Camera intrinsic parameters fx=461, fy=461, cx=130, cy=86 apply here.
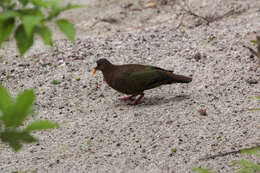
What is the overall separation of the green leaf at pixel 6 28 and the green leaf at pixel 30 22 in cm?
9

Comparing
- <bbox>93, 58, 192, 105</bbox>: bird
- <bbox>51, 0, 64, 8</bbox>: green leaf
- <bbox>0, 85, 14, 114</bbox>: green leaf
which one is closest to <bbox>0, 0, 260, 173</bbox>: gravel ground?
<bbox>93, 58, 192, 105</bbox>: bird

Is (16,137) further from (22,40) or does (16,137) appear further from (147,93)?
(147,93)

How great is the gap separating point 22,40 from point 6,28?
0.07 metres

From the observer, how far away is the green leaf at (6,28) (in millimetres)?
1592

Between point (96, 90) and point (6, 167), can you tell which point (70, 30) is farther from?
point (96, 90)

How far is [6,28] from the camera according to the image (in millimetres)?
1605

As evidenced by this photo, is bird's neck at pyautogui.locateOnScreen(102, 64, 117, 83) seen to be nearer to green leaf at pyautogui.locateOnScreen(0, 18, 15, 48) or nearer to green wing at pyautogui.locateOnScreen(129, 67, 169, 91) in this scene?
green wing at pyautogui.locateOnScreen(129, 67, 169, 91)

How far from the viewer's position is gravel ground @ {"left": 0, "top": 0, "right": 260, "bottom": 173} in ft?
12.6

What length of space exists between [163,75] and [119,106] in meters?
0.58

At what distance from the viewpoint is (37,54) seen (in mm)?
6418

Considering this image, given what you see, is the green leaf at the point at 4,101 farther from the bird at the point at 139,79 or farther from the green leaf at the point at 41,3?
the bird at the point at 139,79

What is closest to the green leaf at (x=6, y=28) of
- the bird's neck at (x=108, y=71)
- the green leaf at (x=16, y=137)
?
the green leaf at (x=16, y=137)

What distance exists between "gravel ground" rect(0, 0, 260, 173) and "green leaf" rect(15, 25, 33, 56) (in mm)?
2138

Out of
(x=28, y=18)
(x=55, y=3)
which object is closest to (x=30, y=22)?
(x=28, y=18)
